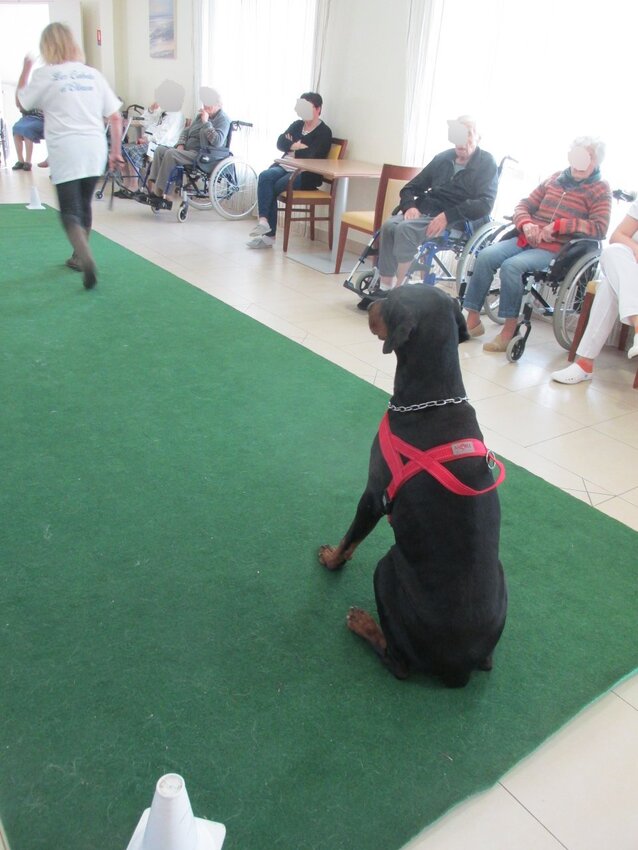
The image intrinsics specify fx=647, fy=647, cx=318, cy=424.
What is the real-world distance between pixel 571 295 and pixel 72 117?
2754 millimetres

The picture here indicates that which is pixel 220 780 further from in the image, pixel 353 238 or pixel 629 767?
pixel 353 238

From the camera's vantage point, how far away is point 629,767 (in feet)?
4.25

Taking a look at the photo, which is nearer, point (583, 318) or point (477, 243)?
point (583, 318)

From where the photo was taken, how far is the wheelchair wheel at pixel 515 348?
3.29 m

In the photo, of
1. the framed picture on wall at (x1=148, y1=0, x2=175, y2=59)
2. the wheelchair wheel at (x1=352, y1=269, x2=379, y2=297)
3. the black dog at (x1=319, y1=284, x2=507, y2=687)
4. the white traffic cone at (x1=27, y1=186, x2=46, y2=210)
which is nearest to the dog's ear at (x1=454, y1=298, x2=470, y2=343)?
the black dog at (x1=319, y1=284, x2=507, y2=687)

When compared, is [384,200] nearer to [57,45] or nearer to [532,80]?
[532,80]

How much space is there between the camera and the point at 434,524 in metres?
1.26

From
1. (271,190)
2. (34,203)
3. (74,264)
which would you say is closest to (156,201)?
(34,203)

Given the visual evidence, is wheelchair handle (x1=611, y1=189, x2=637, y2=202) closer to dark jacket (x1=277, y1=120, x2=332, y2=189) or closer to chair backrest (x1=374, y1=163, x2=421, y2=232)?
chair backrest (x1=374, y1=163, x2=421, y2=232)

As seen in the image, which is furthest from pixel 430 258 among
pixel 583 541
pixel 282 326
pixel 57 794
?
pixel 57 794

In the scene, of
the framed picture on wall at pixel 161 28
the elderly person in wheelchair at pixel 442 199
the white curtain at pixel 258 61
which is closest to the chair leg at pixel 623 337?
the elderly person in wheelchair at pixel 442 199

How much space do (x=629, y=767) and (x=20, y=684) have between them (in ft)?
4.04

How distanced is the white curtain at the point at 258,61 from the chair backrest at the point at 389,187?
2105 mm

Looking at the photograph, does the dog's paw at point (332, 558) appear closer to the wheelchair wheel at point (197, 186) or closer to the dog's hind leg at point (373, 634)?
the dog's hind leg at point (373, 634)
